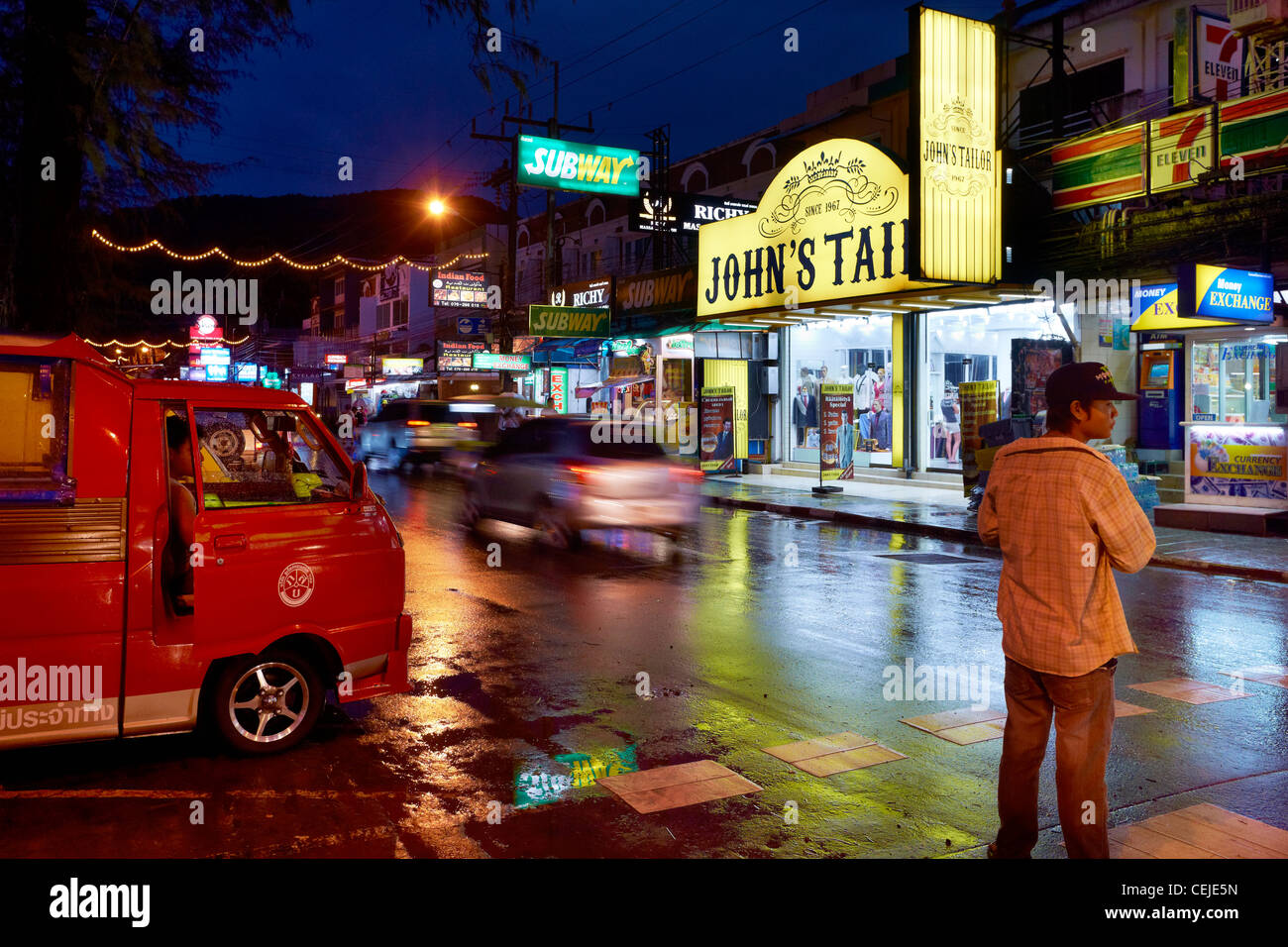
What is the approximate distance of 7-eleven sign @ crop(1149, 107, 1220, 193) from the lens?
51.0ft

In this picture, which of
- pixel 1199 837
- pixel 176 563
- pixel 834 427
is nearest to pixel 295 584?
pixel 176 563

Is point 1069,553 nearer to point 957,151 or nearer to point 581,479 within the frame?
point 581,479

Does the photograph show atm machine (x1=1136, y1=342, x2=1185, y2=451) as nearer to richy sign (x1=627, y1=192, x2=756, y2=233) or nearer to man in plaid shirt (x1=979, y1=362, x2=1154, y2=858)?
richy sign (x1=627, y1=192, x2=756, y2=233)

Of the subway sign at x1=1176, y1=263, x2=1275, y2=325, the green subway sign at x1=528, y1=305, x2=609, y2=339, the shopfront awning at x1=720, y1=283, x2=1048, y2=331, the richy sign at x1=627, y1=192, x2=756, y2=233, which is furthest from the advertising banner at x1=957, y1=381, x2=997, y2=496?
the green subway sign at x1=528, y1=305, x2=609, y2=339

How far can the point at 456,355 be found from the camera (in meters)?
45.2

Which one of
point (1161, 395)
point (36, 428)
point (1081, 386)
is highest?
point (1161, 395)

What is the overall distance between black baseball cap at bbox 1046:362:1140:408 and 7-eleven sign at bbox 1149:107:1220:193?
13853 mm

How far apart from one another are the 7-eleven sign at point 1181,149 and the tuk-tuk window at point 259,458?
48.2 feet

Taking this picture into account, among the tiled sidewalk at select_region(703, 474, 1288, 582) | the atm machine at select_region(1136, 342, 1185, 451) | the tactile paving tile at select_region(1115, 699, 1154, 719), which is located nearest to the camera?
the tactile paving tile at select_region(1115, 699, 1154, 719)

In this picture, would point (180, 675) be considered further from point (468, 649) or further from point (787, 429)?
point (787, 429)

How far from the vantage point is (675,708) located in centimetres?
669

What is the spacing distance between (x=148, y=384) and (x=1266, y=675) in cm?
787

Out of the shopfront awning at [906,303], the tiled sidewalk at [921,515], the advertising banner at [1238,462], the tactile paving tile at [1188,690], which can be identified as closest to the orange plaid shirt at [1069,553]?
the tactile paving tile at [1188,690]

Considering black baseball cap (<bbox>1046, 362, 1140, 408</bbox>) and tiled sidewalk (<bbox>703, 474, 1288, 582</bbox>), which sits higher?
black baseball cap (<bbox>1046, 362, 1140, 408</bbox>)
